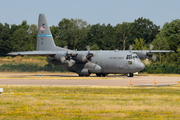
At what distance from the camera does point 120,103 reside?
58.3ft

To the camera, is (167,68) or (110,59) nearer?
(110,59)

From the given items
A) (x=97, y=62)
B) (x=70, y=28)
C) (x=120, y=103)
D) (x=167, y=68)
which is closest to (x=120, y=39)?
(x=70, y=28)

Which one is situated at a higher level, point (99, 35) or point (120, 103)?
point (99, 35)

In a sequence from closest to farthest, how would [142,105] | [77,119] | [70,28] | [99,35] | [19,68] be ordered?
1. [77,119]
2. [142,105]
3. [19,68]
4. [99,35]
5. [70,28]

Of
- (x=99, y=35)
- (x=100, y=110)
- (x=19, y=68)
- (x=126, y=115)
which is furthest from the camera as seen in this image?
(x=99, y=35)

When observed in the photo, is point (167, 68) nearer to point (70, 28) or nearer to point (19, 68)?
point (19, 68)

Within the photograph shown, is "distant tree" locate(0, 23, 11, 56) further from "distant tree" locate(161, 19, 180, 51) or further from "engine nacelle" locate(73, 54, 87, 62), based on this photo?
"engine nacelle" locate(73, 54, 87, 62)

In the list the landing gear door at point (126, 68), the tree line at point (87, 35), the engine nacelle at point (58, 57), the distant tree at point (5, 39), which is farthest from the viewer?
the distant tree at point (5, 39)

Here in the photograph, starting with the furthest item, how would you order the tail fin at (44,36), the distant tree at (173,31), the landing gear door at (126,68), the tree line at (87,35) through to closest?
the tree line at (87,35) < the distant tree at (173,31) < the tail fin at (44,36) < the landing gear door at (126,68)

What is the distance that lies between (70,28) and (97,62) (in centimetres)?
8234

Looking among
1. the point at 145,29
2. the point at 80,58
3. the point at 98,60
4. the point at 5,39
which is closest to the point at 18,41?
the point at 5,39

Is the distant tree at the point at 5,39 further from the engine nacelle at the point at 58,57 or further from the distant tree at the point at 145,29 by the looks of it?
the engine nacelle at the point at 58,57

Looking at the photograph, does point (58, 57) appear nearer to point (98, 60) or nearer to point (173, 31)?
point (98, 60)

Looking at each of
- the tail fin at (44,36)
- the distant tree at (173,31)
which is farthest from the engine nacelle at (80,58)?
the distant tree at (173,31)
